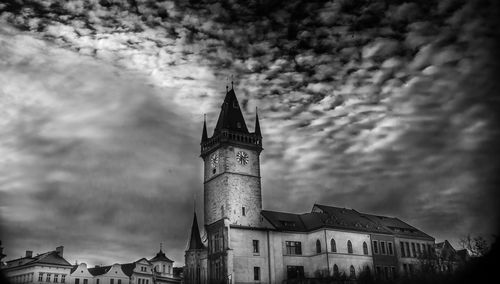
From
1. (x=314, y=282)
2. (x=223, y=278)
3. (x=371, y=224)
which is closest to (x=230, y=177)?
(x=223, y=278)

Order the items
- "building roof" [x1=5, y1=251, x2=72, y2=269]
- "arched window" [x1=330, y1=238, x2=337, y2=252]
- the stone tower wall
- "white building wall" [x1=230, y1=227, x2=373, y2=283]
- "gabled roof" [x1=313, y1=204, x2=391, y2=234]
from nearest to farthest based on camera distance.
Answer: "white building wall" [x1=230, y1=227, x2=373, y2=283] → the stone tower wall → "arched window" [x1=330, y1=238, x2=337, y2=252] → "building roof" [x1=5, y1=251, x2=72, y2=269] → "gabled roof" [x1=313, y1=204, x2=391, y2=234]

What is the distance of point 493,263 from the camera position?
47.1 feet

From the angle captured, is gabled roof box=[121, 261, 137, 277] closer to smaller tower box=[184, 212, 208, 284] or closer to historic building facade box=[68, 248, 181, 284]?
historic building facade box=[68, 248, 181, 284]

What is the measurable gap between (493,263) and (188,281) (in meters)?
58.3

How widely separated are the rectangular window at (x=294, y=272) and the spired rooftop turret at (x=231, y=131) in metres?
18.3

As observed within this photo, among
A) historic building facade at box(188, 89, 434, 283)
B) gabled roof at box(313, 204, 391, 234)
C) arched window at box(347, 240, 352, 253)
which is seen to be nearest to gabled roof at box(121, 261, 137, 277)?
historic building facade at box(188, 89, 434, 283)

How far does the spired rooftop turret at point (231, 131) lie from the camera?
70.2 m

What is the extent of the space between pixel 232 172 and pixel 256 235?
9691mm

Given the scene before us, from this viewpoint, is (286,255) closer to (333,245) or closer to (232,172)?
(333,245)

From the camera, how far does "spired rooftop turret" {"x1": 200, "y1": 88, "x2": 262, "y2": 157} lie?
7025 cm

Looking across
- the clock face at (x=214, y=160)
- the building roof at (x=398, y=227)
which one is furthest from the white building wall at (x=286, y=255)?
the clock face at (x=214, y=160)

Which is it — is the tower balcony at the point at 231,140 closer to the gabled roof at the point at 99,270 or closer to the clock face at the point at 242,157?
the clock face at the point at 242,157

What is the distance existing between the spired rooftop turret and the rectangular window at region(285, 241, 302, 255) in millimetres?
15001

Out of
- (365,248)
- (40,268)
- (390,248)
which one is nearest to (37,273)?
(40,268)
